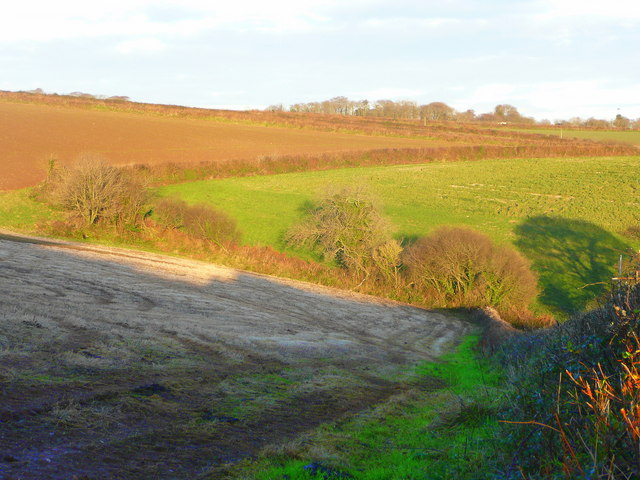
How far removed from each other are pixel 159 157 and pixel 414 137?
1478 inches

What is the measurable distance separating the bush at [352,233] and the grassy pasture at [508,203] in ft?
5.41

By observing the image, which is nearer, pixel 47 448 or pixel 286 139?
pixel 47 448

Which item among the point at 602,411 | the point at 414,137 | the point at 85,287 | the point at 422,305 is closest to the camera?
the point at 602,411

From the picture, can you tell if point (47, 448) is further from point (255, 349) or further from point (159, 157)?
point (159, 157)

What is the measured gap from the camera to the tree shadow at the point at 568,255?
116 ft

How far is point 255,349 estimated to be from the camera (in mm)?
16125

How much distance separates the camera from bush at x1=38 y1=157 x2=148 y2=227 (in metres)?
44.9

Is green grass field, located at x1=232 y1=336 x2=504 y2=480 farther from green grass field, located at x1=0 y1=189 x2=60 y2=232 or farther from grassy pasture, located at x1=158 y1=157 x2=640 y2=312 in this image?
green grass field, located at x1=0 y1=189 x2=60 y2=232

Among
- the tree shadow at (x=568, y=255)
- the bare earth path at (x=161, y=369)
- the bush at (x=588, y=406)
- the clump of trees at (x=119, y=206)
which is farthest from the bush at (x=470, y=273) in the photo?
the bush at (x=588, y=406)

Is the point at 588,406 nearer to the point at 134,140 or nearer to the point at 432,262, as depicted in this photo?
the point at 432,262

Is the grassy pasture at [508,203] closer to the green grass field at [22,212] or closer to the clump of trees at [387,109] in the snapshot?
the green grass field at [22,212]

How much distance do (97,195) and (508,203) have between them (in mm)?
34694

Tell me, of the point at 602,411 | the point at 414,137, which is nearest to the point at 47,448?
the point at 602,411

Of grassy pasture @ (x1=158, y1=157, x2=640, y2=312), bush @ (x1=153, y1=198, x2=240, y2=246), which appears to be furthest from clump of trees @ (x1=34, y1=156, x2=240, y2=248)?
grassy pasture @ (x1=158, y1=157, x2=640, y2=312)
